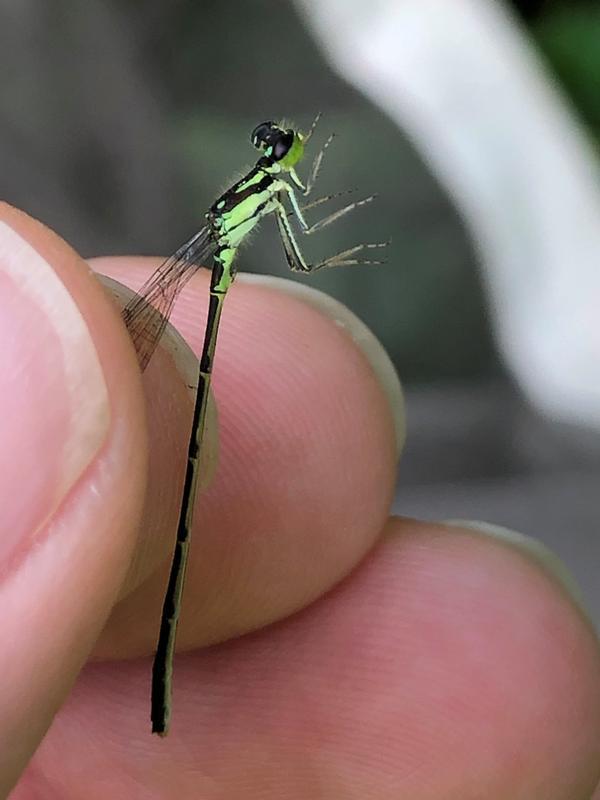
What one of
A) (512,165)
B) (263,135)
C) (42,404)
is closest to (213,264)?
(263,135)

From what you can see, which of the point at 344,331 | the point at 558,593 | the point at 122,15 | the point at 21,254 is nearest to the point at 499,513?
the point at 558,593

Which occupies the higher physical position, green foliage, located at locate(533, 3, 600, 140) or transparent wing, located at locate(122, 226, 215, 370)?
green foliage, located at locate(533, 3, 600, 140)

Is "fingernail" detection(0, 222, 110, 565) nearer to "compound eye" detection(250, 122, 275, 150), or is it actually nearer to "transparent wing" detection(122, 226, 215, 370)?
"transparent wing" detection(122, 226, 215, 370)

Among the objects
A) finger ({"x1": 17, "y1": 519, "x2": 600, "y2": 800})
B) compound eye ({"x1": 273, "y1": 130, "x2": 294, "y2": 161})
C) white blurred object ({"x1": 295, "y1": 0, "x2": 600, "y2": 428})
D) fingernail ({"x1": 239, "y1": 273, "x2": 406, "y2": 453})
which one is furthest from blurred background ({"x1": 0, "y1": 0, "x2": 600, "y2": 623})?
compound eye ({"x1": 273, "y1": 130, "x2": 294, "y2": 161})

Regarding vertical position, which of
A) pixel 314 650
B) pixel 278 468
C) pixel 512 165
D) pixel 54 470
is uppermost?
pixel 512 165

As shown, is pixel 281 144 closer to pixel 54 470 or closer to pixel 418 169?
pixel 54 470

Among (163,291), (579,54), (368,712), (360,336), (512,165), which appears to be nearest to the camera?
(163,291)
